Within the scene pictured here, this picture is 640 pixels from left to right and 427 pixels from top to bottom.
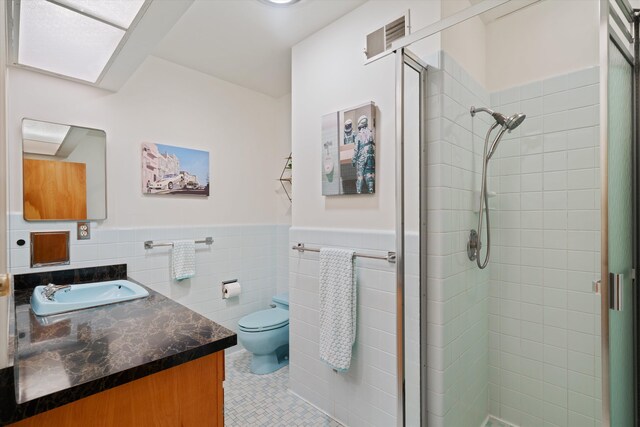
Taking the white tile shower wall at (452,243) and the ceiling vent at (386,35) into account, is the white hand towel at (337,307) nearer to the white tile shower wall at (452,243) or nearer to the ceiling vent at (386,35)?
the white tile shower wall at (452,243)

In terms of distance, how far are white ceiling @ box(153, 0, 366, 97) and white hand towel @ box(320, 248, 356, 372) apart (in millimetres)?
1419

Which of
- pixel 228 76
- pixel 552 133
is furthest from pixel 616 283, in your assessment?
pixel 228 76

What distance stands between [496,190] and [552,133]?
40 centimetres

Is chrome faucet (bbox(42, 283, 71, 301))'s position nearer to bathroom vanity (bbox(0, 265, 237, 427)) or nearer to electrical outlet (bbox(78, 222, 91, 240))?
bathroom vanity (bbox(0, 265, 237, 427))

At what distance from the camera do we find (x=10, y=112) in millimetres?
1818

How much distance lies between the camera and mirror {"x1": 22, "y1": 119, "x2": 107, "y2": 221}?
1.85 m

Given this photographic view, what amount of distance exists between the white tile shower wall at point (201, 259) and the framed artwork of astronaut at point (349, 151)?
4.13 ft

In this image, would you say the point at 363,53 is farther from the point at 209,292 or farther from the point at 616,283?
the point at 209,292

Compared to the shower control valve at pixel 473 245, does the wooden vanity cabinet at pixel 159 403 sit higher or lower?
lower

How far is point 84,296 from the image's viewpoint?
71.9 inches

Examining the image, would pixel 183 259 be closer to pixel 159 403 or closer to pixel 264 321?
pixel 264 321

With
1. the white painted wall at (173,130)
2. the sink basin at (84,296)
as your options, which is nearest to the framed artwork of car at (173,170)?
the white painted wall at (173,130)

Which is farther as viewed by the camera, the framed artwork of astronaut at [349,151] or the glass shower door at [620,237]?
the framed artwork of astronaut at [349,151]

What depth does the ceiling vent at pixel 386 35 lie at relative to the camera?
5.27 feet
